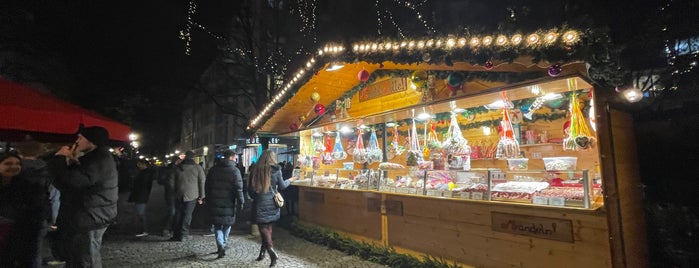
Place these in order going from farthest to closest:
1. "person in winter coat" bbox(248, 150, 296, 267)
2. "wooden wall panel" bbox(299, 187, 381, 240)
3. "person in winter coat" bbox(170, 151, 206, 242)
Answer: "person in winter coat" bbox(170, 151, 206, 242)
"wooden wall panel" bbox(299, 187, 381, 240)
"person in winter coat" bbox(248, 150, 296, 267)

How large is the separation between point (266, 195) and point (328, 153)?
135 inches

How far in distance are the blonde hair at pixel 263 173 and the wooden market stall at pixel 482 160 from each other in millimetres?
1943

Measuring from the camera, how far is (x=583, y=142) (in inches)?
174

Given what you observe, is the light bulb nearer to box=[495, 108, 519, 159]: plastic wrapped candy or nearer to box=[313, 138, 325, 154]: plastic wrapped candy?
box=[495, 108, 519, 159]: plastic wrapped candy

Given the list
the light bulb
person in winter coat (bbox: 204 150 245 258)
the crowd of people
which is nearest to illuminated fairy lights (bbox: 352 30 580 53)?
the light bulb

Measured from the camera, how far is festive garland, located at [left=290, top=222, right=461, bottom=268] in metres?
5.48

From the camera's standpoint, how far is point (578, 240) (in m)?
3.97

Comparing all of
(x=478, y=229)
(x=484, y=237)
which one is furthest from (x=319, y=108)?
(x=484, y=237)

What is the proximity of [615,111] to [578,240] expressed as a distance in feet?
5.27

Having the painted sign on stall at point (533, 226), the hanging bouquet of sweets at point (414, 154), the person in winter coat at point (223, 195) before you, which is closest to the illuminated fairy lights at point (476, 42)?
the painted sign on stall at point (533, 226)

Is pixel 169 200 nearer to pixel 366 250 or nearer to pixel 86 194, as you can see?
pixel 86 194

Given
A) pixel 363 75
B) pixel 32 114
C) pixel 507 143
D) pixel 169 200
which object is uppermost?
pixel 363 75

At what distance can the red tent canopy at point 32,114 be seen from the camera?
12.1ft

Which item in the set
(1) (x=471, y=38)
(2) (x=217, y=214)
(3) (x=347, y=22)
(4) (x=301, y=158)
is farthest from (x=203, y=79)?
(1) (x=471, y=38)
